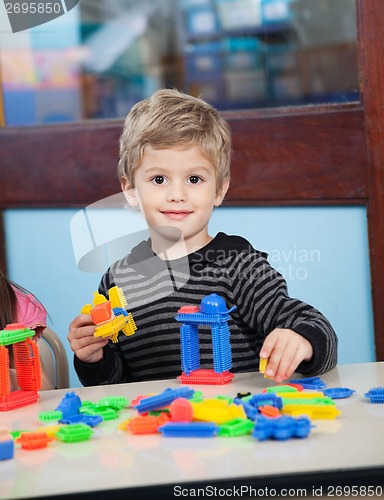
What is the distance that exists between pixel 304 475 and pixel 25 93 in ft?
5.55

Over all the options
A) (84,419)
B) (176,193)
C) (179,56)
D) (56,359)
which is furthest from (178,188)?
(179,56)

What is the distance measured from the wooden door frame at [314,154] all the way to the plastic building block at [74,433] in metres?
0.95

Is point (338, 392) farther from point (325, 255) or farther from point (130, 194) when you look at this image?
point (325, 255)

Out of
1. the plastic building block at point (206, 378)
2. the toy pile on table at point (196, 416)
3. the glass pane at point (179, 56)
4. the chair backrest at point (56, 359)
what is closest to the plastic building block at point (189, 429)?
the toy pile on table at point (196, 416)

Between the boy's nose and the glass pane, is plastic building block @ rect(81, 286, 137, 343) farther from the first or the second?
the glass pane

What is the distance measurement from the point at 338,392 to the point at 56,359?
60 centimetres

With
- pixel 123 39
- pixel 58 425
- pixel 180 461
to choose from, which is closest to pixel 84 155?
pixel 123 39

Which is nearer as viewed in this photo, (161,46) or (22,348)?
(22,348)

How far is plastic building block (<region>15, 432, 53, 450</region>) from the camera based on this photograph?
76cm

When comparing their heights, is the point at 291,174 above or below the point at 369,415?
above

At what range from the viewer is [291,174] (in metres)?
1.67

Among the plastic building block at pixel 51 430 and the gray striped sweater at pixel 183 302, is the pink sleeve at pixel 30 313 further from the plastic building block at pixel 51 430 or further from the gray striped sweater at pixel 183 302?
the plastic building block at pixel 51 430

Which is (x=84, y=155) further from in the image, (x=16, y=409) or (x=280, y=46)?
(x=16, y=409)

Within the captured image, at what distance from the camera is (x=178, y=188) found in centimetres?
122
